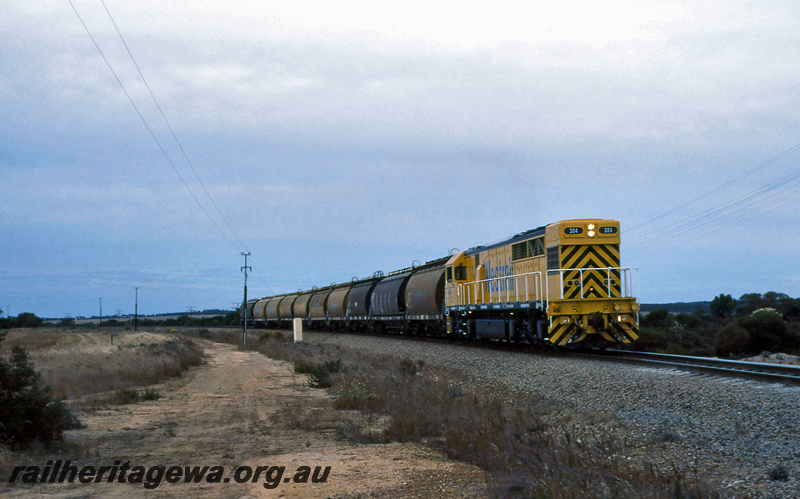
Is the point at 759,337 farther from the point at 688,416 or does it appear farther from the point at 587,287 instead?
the point at 688,416

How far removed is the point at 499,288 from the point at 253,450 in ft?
48.5

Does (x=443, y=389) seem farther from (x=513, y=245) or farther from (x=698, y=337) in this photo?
(x=698, y=337)

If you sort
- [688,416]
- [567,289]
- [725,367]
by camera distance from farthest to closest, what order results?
[567,289]
[725,367]
[688,416]

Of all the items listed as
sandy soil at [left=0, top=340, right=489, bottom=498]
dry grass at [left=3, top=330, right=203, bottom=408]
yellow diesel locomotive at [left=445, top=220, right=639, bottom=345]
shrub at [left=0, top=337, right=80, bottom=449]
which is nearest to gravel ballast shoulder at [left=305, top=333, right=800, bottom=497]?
sandy soil at [left=0, top=340, right=489, bottom=498]

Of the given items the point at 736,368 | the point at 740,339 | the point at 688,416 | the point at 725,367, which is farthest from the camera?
the point at 740,339

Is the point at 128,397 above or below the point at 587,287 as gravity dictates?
below

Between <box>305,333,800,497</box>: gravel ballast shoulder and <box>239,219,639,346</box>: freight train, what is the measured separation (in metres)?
3.52

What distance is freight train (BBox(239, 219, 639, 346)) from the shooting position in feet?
61.4

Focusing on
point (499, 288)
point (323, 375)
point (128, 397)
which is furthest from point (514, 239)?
point (128, 397)

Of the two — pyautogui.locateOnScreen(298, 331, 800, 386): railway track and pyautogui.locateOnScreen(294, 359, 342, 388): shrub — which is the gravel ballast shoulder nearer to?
pyautogui.locateOnScreen(298, 331, 800, 386): railway track

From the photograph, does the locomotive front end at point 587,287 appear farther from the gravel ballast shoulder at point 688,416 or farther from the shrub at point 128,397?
the shrub at point 128,397

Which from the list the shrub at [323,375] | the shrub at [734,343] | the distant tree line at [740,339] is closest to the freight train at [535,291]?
the shrub at [323,375]

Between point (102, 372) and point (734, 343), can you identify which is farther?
point (734, 343)

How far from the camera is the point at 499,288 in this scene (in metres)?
23.7
